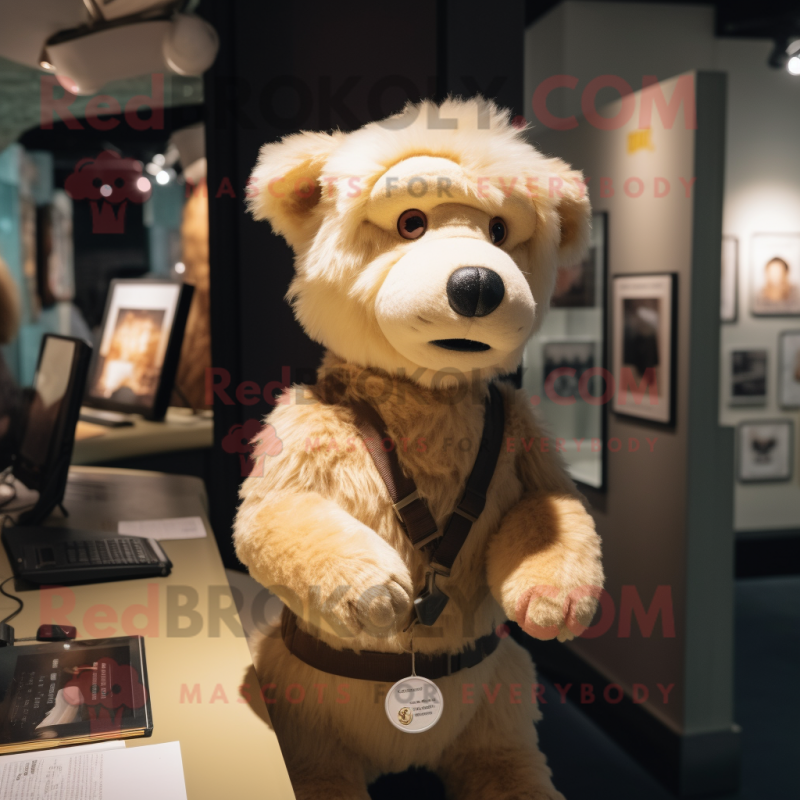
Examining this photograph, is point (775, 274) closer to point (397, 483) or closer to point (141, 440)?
point (141, 440)

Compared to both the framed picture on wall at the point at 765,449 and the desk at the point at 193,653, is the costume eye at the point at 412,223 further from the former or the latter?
the framed picture on wall at the point at 765,449

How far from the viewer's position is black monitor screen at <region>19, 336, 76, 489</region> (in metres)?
1.84

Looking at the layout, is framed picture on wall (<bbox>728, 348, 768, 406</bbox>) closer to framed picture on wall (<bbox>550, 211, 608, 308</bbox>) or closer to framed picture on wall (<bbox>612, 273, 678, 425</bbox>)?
framed picture on wall (<bbox>550, 211, 608, 308</bbox>)

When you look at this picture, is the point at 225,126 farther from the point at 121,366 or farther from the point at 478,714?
the point at 478,714

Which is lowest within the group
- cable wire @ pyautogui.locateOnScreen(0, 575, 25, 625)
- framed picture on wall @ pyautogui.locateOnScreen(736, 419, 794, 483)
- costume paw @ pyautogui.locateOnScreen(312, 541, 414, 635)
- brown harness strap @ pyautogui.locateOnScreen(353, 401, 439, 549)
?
framed picture on wall @ pyautogui.locateOnScreen(736, 419, 794, 483)

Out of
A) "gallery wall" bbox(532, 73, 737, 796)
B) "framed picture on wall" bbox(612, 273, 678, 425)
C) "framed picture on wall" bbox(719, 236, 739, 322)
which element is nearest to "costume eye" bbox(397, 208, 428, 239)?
"gallery wall" bbox(532, 73, 737, 796)

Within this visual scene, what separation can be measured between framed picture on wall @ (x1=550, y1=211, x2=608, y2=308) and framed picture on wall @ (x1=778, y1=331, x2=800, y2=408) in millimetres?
1948

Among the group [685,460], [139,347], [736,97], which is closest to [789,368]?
[736,97]

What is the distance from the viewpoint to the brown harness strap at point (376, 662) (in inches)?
43.7

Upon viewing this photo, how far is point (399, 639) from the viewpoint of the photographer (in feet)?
3.60

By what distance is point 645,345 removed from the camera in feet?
8.45

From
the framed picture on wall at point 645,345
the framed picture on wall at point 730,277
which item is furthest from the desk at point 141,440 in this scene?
the framed picture on wall at point 730,277

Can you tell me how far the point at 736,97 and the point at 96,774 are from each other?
4482 millimetres

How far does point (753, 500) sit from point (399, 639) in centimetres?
387
